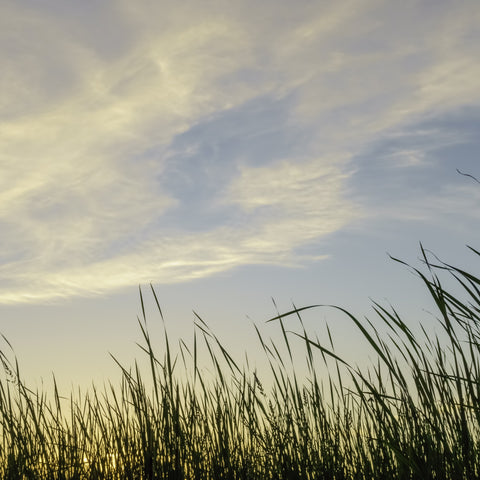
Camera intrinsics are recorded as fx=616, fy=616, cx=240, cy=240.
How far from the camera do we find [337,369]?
2.72m

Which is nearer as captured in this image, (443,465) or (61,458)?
(443,465)

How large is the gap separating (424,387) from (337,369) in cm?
109

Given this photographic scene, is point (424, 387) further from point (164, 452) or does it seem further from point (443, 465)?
point (164, 452)

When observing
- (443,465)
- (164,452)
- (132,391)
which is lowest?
(443,465)

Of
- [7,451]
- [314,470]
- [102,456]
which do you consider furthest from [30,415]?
[314,470]

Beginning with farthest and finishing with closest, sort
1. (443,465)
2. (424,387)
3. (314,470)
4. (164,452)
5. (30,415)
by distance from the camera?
(30,415)
(314,470)
(164,452)
(443,465)
(424,387)

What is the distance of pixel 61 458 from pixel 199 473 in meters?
0.94

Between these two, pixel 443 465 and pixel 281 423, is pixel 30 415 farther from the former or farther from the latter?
pixel 443 465

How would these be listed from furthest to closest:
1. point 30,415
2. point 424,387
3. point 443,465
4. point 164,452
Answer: point 30,415, point 164,452, point 443,465, point 424,387

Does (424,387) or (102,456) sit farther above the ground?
(102,456)

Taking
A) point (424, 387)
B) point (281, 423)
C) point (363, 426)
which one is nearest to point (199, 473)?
point (281, 423)

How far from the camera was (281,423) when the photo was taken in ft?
11.6

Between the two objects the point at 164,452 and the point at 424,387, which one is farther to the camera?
the point at 164,452

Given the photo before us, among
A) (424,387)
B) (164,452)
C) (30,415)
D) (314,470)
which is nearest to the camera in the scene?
(424,387)
